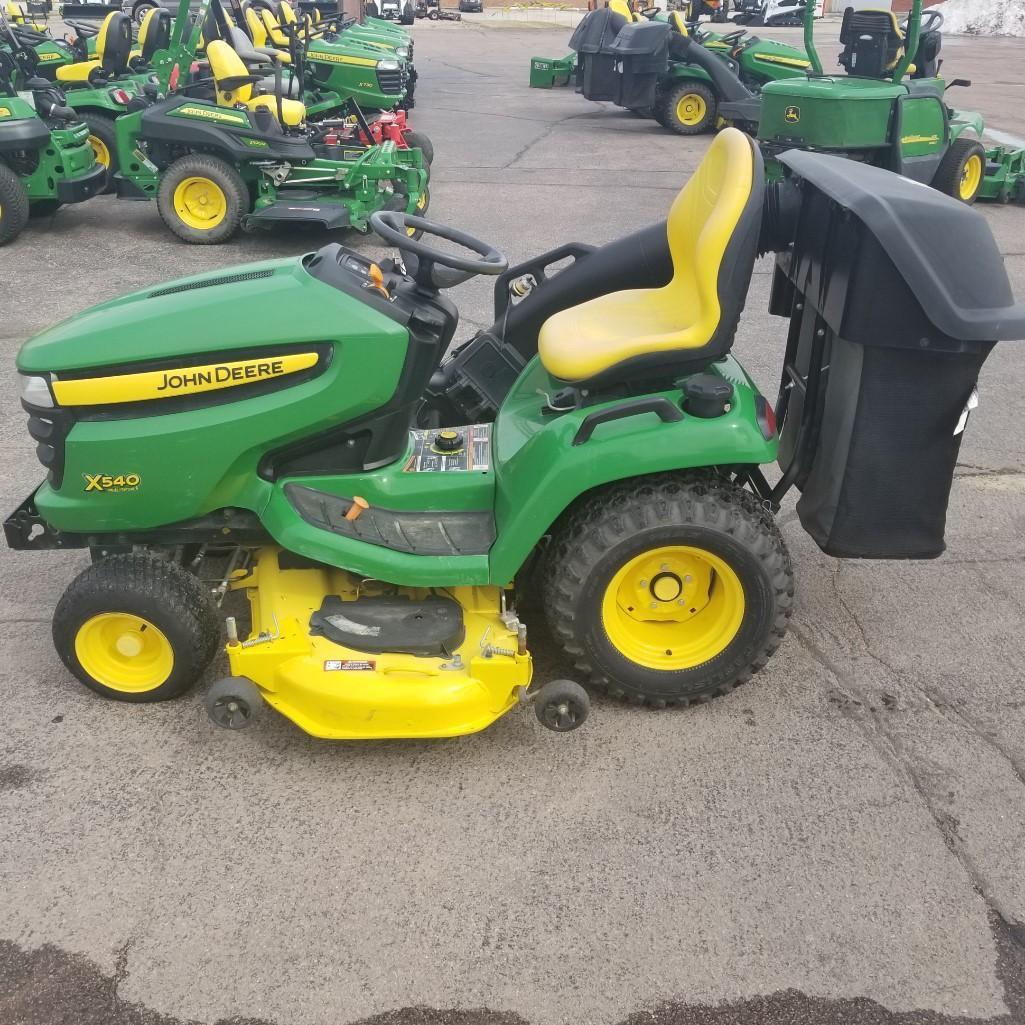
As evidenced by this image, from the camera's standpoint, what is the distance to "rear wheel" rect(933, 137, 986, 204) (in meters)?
8.64

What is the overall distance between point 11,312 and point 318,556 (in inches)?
175

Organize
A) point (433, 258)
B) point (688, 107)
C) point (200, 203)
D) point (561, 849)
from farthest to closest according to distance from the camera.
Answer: point (688, 107), point (200, 203), point (433, 258), point (561, 849)

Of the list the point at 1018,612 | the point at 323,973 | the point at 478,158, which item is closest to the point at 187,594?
the point at 323,973

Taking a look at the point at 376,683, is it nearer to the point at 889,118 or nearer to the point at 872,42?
the point at 889,118

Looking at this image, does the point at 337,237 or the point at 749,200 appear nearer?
the point at 749,200

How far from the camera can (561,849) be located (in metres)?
2.48

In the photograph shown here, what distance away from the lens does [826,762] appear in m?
2.77

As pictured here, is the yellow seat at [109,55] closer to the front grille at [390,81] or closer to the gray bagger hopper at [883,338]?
the front grille at [390,81]

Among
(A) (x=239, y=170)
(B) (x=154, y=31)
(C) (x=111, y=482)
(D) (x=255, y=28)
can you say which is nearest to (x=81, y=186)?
(A) (x=239, y=170)

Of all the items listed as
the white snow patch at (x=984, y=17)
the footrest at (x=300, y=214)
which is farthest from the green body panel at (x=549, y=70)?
the white snow patch at (x=984, y=17)

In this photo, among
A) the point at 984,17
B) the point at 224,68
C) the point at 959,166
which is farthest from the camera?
the point at 984,17

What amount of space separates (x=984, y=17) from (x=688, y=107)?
784 inches

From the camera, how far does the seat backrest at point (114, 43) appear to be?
379 inches

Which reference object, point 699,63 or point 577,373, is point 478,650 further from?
point 699,63
